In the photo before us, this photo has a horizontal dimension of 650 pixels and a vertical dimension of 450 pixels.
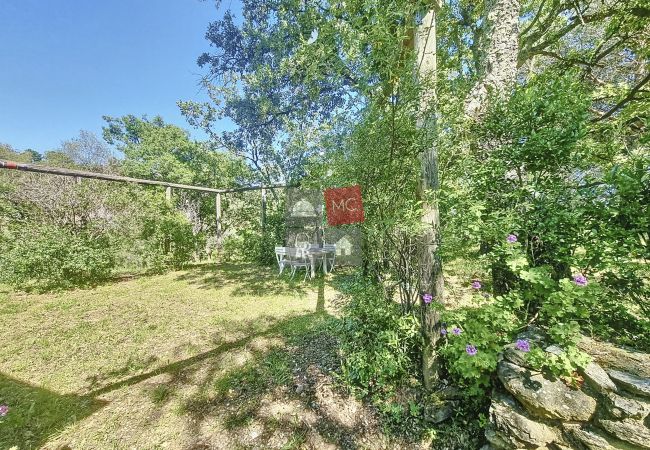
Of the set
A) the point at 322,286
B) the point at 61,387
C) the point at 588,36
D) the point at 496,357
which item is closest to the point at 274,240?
the point at 322,286

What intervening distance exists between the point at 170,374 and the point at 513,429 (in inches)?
110

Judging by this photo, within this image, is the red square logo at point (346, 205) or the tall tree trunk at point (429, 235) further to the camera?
the red square logo at point (346, 205)

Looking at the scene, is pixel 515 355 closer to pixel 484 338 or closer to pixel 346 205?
pixel 484 338

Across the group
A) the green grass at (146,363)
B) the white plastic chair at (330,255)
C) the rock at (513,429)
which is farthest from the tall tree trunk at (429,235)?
the white plastic chair at (330,255)

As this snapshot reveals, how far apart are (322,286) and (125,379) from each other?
3.31 metres

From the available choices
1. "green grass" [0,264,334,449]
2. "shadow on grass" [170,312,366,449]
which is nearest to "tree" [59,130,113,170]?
"green grass" [0,264,334,449]

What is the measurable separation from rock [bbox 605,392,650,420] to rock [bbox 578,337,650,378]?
124 mm

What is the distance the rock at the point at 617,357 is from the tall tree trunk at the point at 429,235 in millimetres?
752

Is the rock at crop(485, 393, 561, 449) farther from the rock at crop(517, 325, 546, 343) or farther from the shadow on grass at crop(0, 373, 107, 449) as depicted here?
the shadow on grass at crop(0, 373, 107, 449)

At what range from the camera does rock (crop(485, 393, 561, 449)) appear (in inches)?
48.2

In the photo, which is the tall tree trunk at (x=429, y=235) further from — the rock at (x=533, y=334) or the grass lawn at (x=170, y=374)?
the grass lawn at (x=170, y=374)

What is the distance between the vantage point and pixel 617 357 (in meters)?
1.18

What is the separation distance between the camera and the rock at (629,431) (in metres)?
1.01

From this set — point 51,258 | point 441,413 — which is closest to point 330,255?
point 441,413
